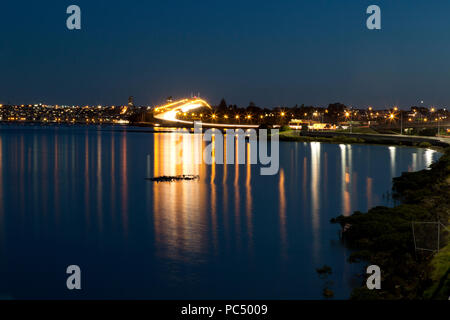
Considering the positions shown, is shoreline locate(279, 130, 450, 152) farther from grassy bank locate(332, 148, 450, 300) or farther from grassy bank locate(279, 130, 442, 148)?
grassy bank locate(332, 148, 450, 300)

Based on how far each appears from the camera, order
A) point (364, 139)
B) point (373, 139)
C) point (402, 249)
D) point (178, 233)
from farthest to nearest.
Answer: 1. point (364, 139)
2. point (373, 139)
3. point (178, 233)
4. point (402, 249)

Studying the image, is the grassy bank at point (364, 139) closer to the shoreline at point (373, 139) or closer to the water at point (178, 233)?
the shoreline at point (373, 139)

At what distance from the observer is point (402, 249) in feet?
47.6

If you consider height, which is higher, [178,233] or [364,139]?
[364,139]

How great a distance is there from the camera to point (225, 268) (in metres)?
15.7

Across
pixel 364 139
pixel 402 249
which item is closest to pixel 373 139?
pixel 364 139

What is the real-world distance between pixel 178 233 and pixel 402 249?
8.89 meters

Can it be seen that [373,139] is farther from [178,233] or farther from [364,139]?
[178,233]

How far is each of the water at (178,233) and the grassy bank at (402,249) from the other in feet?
2.55

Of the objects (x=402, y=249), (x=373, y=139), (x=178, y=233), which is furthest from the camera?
(x=373, y=139)

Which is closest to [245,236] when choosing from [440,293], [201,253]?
[201,253]

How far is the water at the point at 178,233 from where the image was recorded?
14.1 meters

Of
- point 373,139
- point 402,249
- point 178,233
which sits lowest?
point 178,233

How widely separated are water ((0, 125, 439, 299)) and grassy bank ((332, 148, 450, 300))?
776 millimetres
